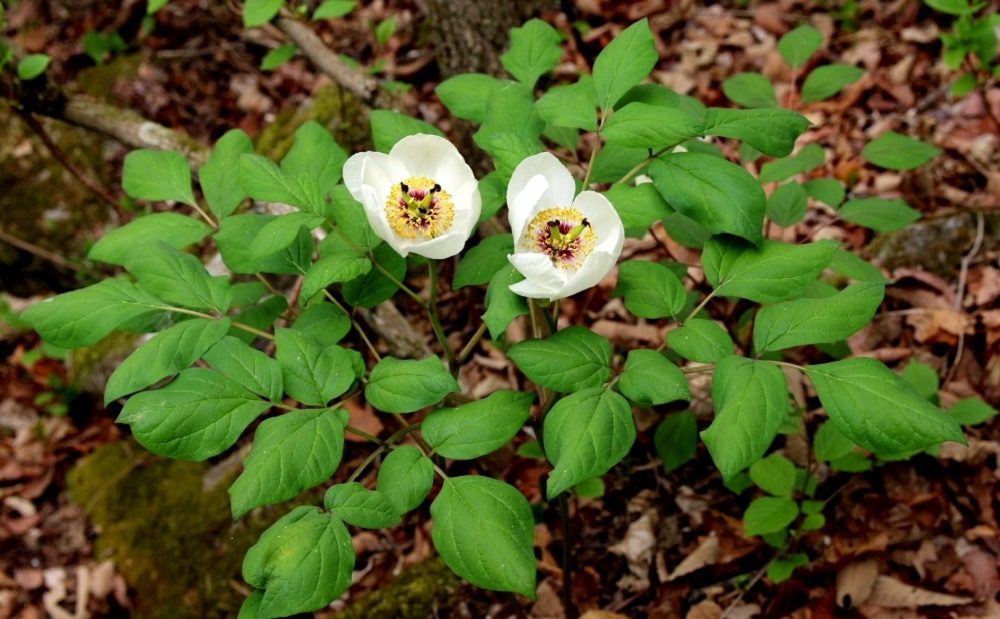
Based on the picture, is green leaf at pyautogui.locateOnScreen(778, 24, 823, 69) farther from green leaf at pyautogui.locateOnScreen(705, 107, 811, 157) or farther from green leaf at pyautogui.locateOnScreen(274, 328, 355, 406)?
green leaf at pyautogui.locateOnScreen(274, 328, 355, 406)

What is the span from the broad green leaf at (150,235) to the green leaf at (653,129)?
97 cm

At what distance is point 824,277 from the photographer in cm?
269

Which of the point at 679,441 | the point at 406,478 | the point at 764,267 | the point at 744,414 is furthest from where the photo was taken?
the point at 679,441

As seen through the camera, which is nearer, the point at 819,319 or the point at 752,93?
the point at 819,319

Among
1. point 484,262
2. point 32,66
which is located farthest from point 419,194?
point 32,66

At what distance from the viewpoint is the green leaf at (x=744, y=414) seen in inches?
47.8

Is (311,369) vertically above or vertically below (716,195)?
below

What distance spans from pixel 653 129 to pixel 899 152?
1122mm

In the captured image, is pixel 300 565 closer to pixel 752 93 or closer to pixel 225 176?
pixel 225 176

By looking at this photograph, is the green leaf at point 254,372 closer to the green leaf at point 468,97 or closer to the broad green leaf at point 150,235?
the broad green leaf at point 150,235

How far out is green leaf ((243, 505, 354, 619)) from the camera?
4.02 ft

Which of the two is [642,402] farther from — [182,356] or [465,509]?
[182,356]

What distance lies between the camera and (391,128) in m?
1.64

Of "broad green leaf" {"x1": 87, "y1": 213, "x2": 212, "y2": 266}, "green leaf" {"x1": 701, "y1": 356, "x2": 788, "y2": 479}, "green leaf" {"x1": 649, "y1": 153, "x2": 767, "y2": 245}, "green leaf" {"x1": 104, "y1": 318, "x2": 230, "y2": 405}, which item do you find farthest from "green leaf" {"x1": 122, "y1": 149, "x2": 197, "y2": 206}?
"green leaf" {"x1": 701, "y1": 356, "x2": 788, "y2": 479}
